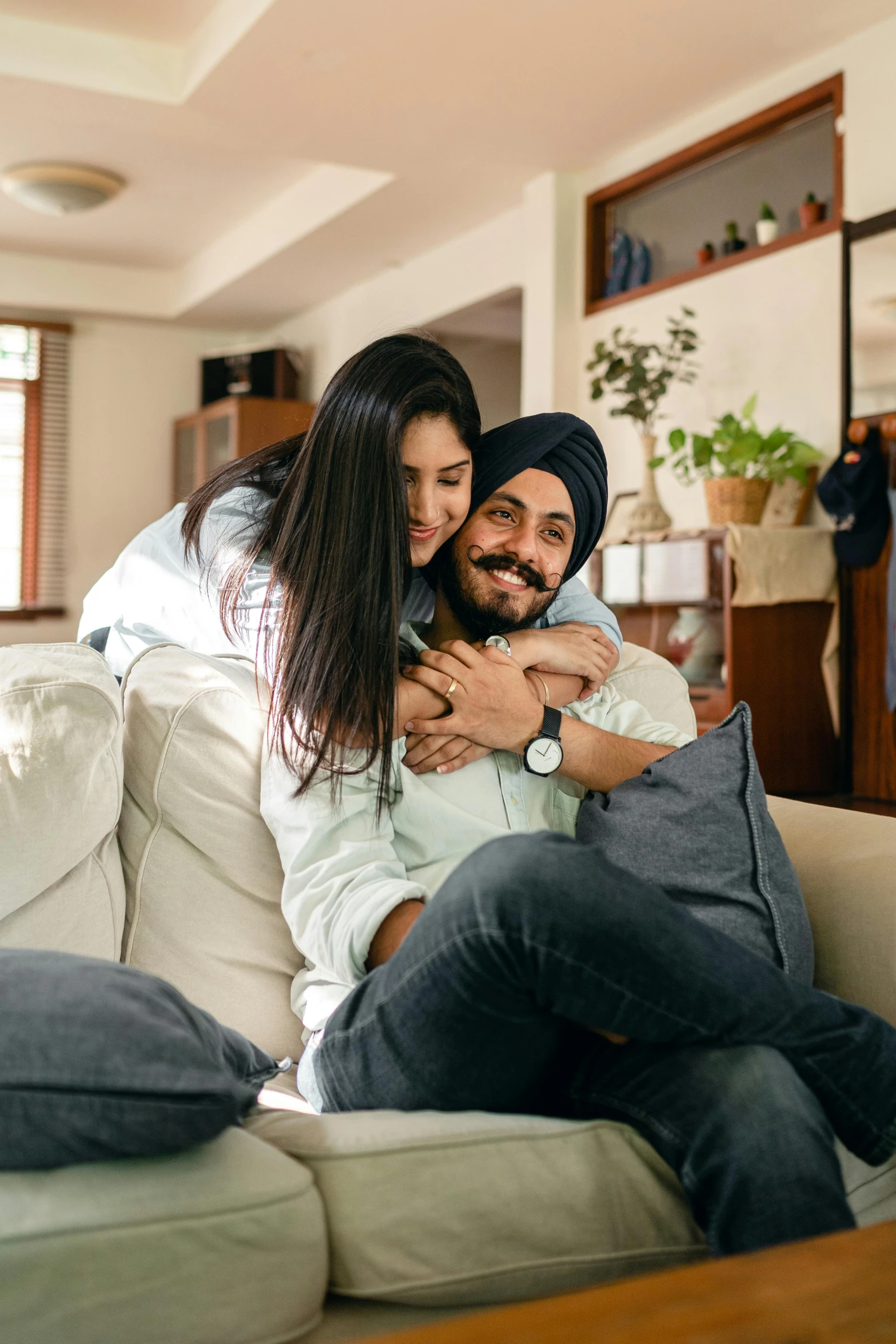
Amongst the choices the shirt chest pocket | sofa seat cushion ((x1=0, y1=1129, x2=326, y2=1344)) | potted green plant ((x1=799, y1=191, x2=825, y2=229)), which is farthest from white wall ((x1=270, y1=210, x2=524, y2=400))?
sofa seat cushion ((x1=0, y1=1129, x2=326, y2=1344))

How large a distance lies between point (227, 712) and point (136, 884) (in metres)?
0.26

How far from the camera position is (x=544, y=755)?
1.61m

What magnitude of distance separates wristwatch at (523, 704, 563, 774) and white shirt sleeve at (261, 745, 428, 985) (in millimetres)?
219

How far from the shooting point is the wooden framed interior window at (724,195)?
12.9 ft

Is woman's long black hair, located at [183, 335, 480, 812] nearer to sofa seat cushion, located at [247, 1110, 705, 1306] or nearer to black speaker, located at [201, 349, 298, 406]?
sofa seat cushion, located at [247, 1110, 705, 1306]

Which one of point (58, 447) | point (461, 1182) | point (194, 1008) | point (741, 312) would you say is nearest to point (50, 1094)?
point (194, 1008)

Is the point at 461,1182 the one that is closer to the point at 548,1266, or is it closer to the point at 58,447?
the point at 548,1266

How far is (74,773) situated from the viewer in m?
1.40

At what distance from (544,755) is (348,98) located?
3.43 meters

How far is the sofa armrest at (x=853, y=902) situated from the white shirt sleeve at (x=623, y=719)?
0.83 ft

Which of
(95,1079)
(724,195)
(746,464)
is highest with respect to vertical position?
(724,195)

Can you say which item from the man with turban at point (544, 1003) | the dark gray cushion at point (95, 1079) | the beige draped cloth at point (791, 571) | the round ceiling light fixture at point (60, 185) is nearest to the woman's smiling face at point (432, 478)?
the man with turban at point (544, 1003)

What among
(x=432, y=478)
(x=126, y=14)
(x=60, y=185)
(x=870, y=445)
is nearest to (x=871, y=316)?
(x=870, y=445)

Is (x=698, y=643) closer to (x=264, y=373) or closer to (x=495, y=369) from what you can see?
(x=495, y=369)
